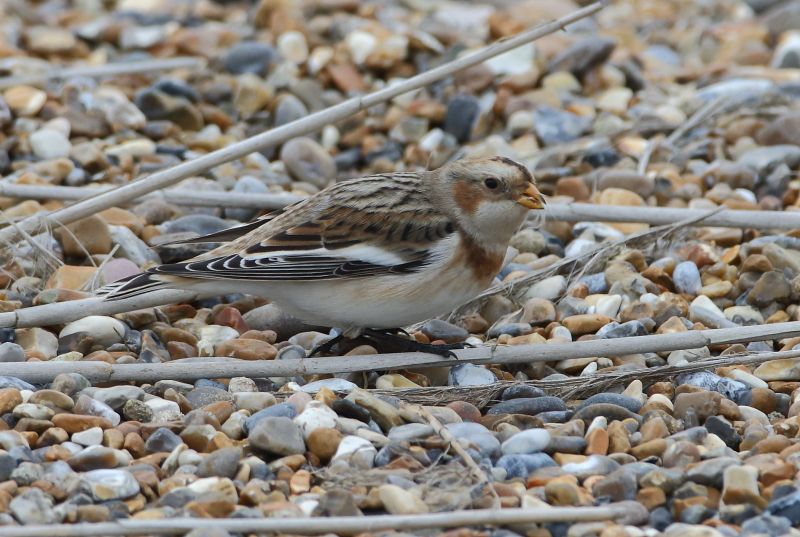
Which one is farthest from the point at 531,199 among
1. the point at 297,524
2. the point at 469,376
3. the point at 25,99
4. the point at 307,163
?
the point at 25,99

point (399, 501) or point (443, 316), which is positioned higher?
point (399, 501)

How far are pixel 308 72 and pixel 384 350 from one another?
3675 millimetres

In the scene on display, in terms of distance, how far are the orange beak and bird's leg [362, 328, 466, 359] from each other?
58 centimetres

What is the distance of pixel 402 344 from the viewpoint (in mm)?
4863

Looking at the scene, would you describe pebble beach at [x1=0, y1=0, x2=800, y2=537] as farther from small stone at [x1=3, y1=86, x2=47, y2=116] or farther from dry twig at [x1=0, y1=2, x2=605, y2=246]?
dry twig at [x1=0, y1=2, x2=605, y2=246]

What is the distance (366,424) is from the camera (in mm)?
4094

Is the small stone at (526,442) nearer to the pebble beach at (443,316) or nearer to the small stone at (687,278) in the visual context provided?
the pebble beach at (443,316)

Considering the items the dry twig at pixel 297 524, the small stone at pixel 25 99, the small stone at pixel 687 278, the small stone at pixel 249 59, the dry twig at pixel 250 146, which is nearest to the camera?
the dry twig at pixel 297 524

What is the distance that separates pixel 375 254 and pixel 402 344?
1.19ft

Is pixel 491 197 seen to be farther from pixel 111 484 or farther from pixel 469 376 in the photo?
pixel 111 484

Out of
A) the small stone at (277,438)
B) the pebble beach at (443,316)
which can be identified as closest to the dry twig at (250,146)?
the pebble beach at (443,316)

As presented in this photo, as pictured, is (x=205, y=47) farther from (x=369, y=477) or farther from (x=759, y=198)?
(x=369, y=477)

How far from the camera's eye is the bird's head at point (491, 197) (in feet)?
16.0

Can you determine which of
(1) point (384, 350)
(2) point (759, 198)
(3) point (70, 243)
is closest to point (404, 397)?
(1) point (384, 350)
